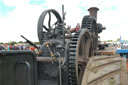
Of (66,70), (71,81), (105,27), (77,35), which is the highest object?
(105,27)

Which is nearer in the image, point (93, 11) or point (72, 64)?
point (72, 64)

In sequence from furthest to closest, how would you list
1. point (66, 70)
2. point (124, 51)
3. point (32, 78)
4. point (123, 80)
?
1. point (124, 51)
2. point (66, 70)
3. point (123, 80)
4. point (32, 78)

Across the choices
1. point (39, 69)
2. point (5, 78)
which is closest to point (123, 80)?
point (5, 78)

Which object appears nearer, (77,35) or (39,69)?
(77,35)

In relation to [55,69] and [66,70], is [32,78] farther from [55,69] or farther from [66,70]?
[55,69]

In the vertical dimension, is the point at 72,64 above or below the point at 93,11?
below

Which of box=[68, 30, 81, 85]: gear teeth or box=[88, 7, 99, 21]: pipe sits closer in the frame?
box=[68, 30, 81, 85]: gear teeth

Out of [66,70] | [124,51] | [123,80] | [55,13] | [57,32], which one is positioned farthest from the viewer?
[124,51]

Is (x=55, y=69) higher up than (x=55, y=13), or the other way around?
(x=55, y=13)

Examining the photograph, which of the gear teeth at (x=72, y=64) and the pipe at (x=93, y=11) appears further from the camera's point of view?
the pipe at (x=93, y=11)

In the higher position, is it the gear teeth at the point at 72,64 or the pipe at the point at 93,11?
the pipe at the point at 93,11

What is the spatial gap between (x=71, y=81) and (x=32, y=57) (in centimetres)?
170

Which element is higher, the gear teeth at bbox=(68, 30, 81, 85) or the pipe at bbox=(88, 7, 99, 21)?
the pipe at bbox=(88, 7, 99, 21)

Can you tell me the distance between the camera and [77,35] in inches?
125
